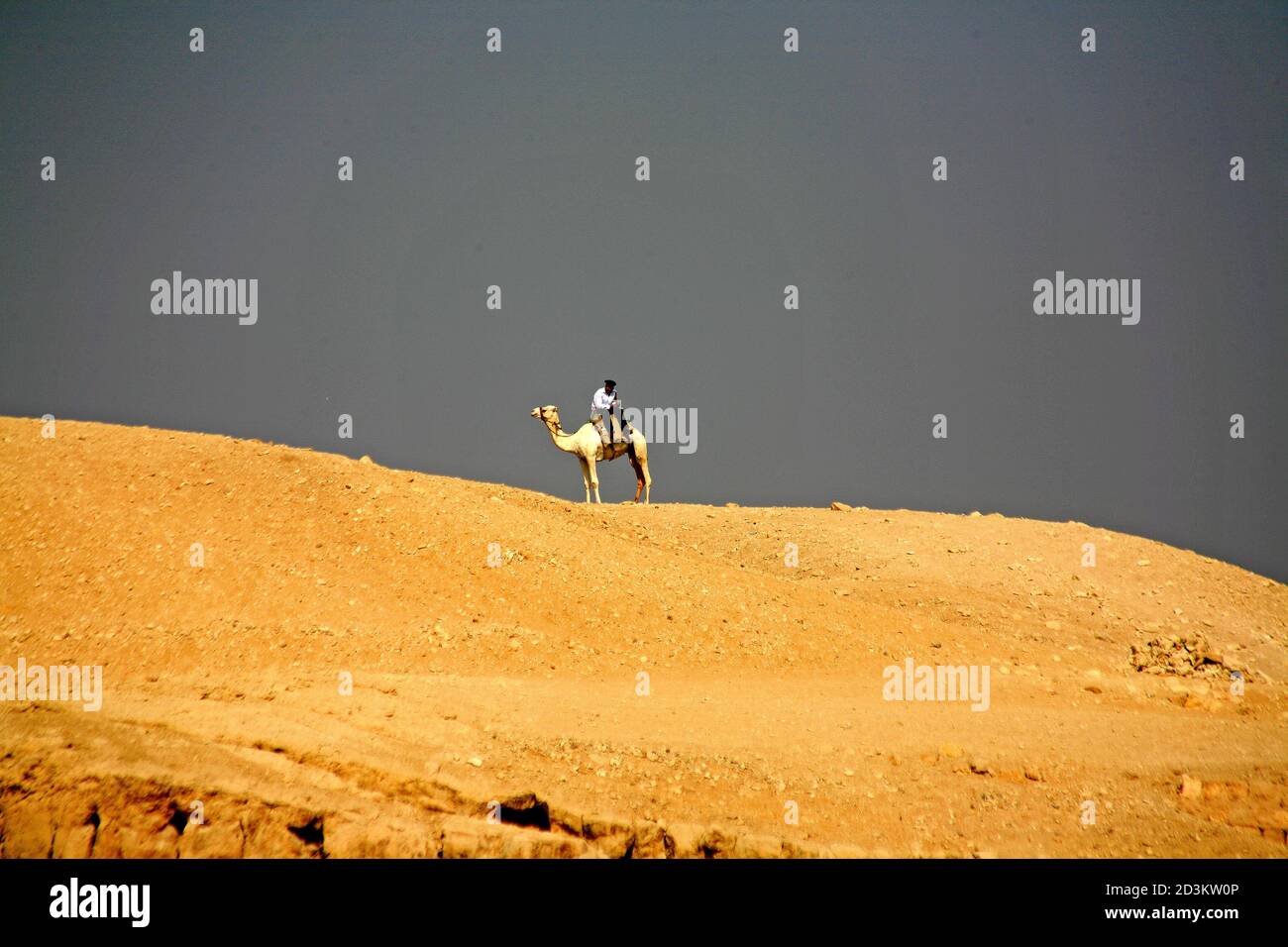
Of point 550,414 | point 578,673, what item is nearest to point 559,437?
point 550,414

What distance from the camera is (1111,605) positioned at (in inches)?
702

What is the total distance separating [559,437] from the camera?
2695 cm

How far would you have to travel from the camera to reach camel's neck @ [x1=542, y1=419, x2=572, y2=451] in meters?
26.8

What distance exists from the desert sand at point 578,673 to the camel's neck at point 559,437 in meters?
5.41

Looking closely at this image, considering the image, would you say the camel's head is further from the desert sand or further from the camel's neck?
the desert sand

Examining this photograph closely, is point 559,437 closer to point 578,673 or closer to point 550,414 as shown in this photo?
point 550,414

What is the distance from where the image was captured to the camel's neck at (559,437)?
87.9ft

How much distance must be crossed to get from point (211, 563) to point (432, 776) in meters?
7.18

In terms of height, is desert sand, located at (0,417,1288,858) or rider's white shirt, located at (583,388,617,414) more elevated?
rider's white shirt, located at (583,388,617,414)

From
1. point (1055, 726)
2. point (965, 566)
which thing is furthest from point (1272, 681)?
point (1055, 726)

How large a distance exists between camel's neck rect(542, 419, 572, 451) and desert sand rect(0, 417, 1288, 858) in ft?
17.8

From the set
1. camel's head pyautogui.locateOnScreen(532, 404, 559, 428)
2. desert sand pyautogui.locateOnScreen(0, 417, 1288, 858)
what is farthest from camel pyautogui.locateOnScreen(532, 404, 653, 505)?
desert sand pyautogui.locateOnScreen(0, 417, 1288, 858)

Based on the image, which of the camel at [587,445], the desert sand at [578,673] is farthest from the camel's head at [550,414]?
the desert sand at [578,673]

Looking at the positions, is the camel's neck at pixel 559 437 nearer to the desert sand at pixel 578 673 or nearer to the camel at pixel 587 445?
the camel at pixel 587 445
